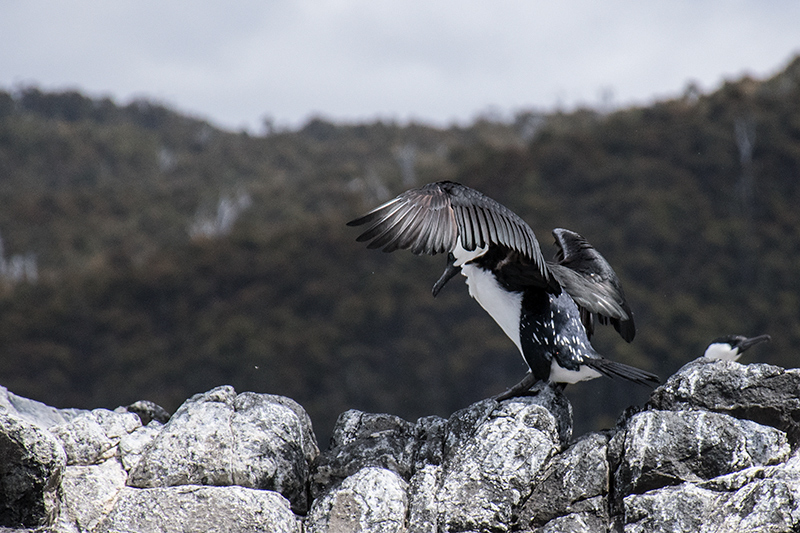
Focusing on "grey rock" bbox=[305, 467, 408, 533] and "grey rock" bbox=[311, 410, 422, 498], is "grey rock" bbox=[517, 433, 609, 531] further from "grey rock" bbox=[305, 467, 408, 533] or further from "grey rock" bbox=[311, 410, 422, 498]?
"grey rock" bbox=[311, 410, 422, 498]

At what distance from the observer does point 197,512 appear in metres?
4.46

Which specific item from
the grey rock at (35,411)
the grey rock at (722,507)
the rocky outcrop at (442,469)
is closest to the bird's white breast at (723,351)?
the rocky outcrop at (442,469)

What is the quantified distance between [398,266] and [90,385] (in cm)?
1463

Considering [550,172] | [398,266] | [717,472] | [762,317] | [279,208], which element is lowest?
[717,472]

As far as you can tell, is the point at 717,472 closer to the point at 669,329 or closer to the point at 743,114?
the point at 669,329

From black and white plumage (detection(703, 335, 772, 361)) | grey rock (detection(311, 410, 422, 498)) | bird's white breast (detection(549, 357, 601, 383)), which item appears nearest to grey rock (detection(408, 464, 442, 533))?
grey rock (detection(311, 410, 422, 498))

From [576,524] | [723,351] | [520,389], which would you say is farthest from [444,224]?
[723,351]

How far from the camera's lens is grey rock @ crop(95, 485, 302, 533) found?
14.5 feet

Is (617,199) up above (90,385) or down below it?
above

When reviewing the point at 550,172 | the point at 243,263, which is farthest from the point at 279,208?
the point at 550,172

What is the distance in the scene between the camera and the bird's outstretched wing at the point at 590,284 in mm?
5488

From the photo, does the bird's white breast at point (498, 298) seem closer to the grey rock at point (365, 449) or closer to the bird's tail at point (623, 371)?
the bird's tail at point (623, 371)

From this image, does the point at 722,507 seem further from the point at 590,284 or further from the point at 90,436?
the point at 90,436

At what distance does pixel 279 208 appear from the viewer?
52.7 m
